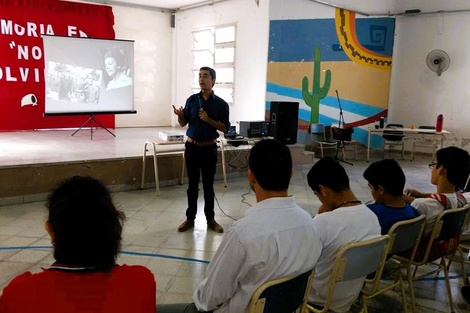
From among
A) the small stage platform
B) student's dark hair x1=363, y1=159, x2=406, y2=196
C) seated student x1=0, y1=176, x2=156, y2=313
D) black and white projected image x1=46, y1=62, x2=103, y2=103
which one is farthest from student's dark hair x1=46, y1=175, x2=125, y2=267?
black and white projected image x1=46, y1=62, x2=103, y2=103

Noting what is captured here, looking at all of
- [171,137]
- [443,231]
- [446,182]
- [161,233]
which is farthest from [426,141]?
[443,231]

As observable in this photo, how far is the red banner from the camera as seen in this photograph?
7.69 metres

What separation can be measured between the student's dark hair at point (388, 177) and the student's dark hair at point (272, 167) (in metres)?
0.83

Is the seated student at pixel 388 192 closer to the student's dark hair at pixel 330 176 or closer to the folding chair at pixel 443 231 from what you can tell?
the folding chair at pixel 443 231

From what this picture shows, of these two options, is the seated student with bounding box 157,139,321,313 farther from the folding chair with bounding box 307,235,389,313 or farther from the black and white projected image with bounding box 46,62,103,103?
the black and white projected image with bounding box 46,62,103,103

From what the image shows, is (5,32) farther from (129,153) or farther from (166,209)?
(166,209)

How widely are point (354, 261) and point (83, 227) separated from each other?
1108 millimetres

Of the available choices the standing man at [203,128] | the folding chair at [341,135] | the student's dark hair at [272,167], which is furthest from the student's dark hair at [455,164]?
the folding chair at [341,135]

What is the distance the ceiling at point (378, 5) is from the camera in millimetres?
8109

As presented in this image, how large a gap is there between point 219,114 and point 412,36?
6875 mm

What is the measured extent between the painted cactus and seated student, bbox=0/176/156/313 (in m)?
7.02

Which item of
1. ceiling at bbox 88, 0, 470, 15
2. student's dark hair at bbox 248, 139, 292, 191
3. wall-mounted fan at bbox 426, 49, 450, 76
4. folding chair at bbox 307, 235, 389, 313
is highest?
ceiling at bbox 88, 0, 470, 15

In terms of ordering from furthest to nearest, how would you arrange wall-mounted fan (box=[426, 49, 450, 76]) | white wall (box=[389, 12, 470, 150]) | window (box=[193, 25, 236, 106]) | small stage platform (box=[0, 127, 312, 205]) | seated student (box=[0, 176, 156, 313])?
wall-mounted fan (box=[426, 49, 450, 76]) < white wall (box=[389, 12, 470, 150]) < window (box=[193, 25, 236, 106]) < small stage platform (box=[0, 127, 312, 205]) < seated student (box=[0, 176, 156, 313])

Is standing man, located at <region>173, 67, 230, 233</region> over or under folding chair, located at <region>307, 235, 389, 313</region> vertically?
over
